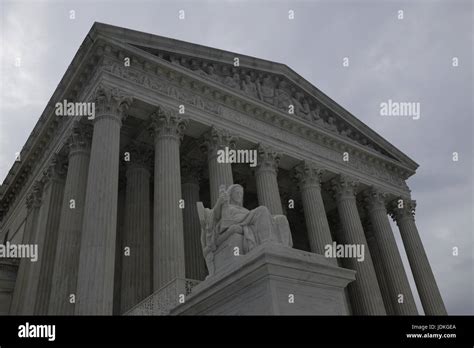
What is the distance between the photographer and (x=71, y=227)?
20.2 metres

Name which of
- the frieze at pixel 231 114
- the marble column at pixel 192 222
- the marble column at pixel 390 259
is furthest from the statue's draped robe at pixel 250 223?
the marble column at pixel 390 259

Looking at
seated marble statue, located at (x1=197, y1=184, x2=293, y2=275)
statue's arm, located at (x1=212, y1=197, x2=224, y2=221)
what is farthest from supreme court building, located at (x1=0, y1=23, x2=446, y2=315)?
statue's arm, located at (x1=212, y1=197, x2=224, y2=221)

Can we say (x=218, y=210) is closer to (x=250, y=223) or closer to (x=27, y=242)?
(x=250, y=223)

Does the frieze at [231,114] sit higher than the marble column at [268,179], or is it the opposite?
the frieze at [231,114]

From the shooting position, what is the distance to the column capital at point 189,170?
26.4 m

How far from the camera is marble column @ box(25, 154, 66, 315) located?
21250mm

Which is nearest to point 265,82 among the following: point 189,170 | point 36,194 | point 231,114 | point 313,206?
point 231,114

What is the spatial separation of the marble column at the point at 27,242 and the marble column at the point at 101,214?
7762 mm

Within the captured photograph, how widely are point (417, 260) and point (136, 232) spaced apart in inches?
793

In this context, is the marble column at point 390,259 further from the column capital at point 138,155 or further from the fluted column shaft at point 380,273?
the column capital at point 138,155

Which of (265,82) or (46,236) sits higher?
(265,82)

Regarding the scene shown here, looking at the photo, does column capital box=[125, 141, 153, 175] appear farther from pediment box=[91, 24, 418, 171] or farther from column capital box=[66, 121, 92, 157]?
pediment box=[91, 24, 418, 171]
